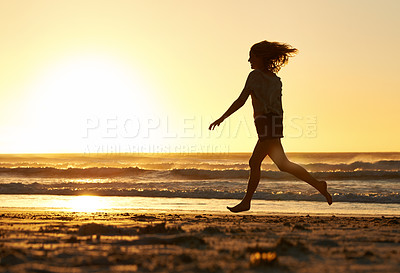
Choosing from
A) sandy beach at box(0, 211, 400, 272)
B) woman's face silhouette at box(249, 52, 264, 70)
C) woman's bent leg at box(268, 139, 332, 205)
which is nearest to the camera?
sandy beach at box(0, 211, 400, 272)

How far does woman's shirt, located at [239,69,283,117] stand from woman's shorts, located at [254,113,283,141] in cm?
6

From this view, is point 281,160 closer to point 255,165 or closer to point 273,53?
point 255,165

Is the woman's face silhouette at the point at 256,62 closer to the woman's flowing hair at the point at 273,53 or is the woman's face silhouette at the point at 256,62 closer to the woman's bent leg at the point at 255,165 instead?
the woman's flowing hair at the point at 273,53

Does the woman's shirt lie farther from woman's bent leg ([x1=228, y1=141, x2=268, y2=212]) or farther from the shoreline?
the shoreline

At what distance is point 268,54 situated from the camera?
20.5ft

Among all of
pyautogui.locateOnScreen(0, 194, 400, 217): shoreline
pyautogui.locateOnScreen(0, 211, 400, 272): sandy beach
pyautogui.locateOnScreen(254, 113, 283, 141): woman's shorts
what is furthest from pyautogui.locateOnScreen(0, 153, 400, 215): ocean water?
pyautogui.locateOnScreen(0, 211, 400, 272): sandy beach

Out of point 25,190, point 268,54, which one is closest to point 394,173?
point 25,190

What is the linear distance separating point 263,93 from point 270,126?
1.23 feet

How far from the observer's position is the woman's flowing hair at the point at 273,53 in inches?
246

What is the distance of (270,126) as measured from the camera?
19.8 feet

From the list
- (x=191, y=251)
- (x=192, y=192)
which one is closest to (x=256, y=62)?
(x=191, y=251)

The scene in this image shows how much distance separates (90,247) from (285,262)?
1289 millimetres

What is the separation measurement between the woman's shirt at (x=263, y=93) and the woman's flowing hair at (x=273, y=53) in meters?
0.21

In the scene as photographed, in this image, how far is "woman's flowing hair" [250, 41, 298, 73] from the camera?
6.24 metres
